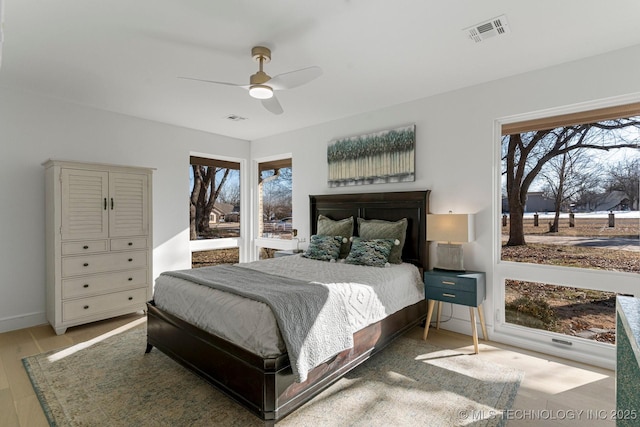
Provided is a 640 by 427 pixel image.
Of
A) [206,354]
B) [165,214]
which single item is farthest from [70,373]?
[165,214]

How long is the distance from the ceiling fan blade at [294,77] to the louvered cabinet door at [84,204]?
2485 millimetres

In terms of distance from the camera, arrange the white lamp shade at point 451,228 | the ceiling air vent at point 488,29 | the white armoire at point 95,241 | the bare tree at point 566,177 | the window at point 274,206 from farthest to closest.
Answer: the window at point 274,206, the white armoire at point 95,241, the white lamp shade at point 451,228, the bare tree at point 566,177, the ceiling air vent at point 488,29

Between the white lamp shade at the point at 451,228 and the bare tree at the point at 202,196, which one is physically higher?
the bare tree at the point at 202,196

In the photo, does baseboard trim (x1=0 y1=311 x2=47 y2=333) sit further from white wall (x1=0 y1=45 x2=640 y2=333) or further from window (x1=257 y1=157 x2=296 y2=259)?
window (x1=257 y1=157 x2=296 y2=259)

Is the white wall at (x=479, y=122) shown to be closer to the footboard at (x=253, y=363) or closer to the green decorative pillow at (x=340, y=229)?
the green decorative pillow at (x=340, y=229)

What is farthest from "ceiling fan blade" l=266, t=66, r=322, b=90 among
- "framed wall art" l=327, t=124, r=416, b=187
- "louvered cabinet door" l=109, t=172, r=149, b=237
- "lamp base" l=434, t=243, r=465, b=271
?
"louvered cabinet door" l=109, t=172, r=149, b=237

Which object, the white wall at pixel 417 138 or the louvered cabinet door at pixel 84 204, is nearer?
the white wall at pixel 417 138

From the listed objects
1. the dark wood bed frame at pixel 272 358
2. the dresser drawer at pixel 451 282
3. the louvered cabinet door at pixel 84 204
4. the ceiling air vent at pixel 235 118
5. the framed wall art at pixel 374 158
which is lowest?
the dark wood bed frame at pixel 272 358

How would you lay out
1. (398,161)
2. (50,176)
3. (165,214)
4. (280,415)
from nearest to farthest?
(280,415)
(50,176)
(398,161)
(165,214)

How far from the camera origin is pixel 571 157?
3.15 meters

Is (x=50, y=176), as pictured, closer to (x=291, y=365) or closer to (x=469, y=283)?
(x=291, y=365)

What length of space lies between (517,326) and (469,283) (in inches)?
30.7

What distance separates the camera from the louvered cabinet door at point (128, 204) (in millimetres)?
3881

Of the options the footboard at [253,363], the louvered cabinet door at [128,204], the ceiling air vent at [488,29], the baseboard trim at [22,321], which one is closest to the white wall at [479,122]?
the ceiling air vent at [488,29]
